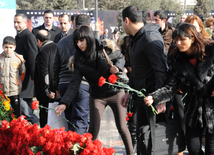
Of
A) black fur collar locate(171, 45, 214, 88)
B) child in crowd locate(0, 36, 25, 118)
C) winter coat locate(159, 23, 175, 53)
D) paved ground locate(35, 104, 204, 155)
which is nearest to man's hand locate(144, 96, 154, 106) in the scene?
black fur collar locate(171, 45, 214, 88)

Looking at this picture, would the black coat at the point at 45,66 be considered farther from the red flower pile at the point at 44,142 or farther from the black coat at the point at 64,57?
the red flower pile at the point at 44,142

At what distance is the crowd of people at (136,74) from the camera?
310 centimetres

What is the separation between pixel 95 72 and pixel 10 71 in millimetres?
2527

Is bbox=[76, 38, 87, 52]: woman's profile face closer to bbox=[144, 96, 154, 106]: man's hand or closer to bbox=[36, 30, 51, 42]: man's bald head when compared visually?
bbox=[144, 96, 154, 106]: man's hand

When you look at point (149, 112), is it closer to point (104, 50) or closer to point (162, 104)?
point (162, 104)

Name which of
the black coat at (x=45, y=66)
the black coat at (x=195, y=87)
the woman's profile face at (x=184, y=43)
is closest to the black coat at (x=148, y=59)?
the black coat at (x=195, y=87)

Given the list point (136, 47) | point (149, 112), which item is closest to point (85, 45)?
point (136, 47)

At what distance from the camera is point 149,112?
3311mm

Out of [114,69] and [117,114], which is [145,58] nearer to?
[114,69]

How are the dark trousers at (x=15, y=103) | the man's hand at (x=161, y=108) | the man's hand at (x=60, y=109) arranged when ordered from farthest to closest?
the dark trousers at (x=15, y=103)
the man's hand at (x=60, y=109)
the man's hand at (x=161, y=108)

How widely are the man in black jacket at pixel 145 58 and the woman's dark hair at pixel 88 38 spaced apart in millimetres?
492

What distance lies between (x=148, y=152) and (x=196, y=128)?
21.3 inches

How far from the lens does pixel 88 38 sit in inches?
150

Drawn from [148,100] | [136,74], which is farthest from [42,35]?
[148,100]
